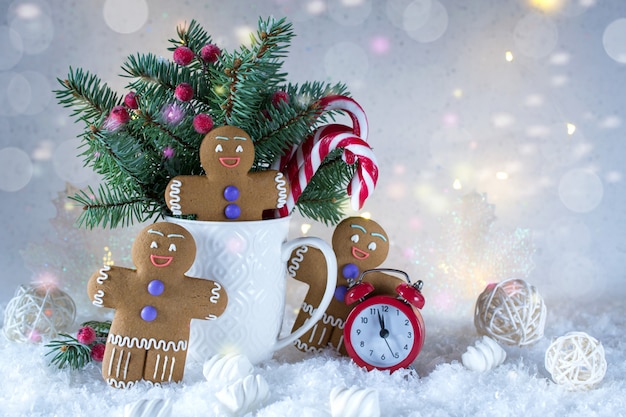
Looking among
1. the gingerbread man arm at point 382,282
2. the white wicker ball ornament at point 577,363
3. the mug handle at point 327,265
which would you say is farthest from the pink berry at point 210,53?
the white wicker ball ornament at point 577,363

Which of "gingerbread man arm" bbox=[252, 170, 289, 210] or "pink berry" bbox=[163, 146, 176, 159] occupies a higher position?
"pink berry" bbox=[163, 146, 176, 159]

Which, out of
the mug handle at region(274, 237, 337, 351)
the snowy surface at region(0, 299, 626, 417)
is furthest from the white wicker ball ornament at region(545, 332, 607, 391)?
the mug handle at region(274, 237, 337, 351)

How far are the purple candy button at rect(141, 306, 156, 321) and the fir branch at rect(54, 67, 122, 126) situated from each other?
0.96 ft

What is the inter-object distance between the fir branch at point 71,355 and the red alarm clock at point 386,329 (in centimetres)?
41

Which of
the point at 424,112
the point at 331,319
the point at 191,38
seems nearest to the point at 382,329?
the point at 331,319

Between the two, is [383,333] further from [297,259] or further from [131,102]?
[131,102]

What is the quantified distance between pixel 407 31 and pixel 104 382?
1.07 meters

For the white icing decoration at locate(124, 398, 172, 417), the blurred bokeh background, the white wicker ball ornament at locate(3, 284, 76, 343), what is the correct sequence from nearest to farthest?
the white icing decoration at locate(124, 398, 172, 417), the white wicker ball ornament at locate(3, 284, 76, 343), the blurred bokeh background

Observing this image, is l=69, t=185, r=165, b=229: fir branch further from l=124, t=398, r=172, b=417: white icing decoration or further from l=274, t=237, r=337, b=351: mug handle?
l=124, t=398, r=172, b=417: white icing decoration

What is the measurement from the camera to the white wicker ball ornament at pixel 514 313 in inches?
50.0

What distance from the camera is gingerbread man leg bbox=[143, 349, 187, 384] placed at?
1.06 meters

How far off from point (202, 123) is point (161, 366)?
1.20 feet

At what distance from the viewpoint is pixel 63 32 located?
66.1 inches

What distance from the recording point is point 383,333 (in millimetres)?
1144
